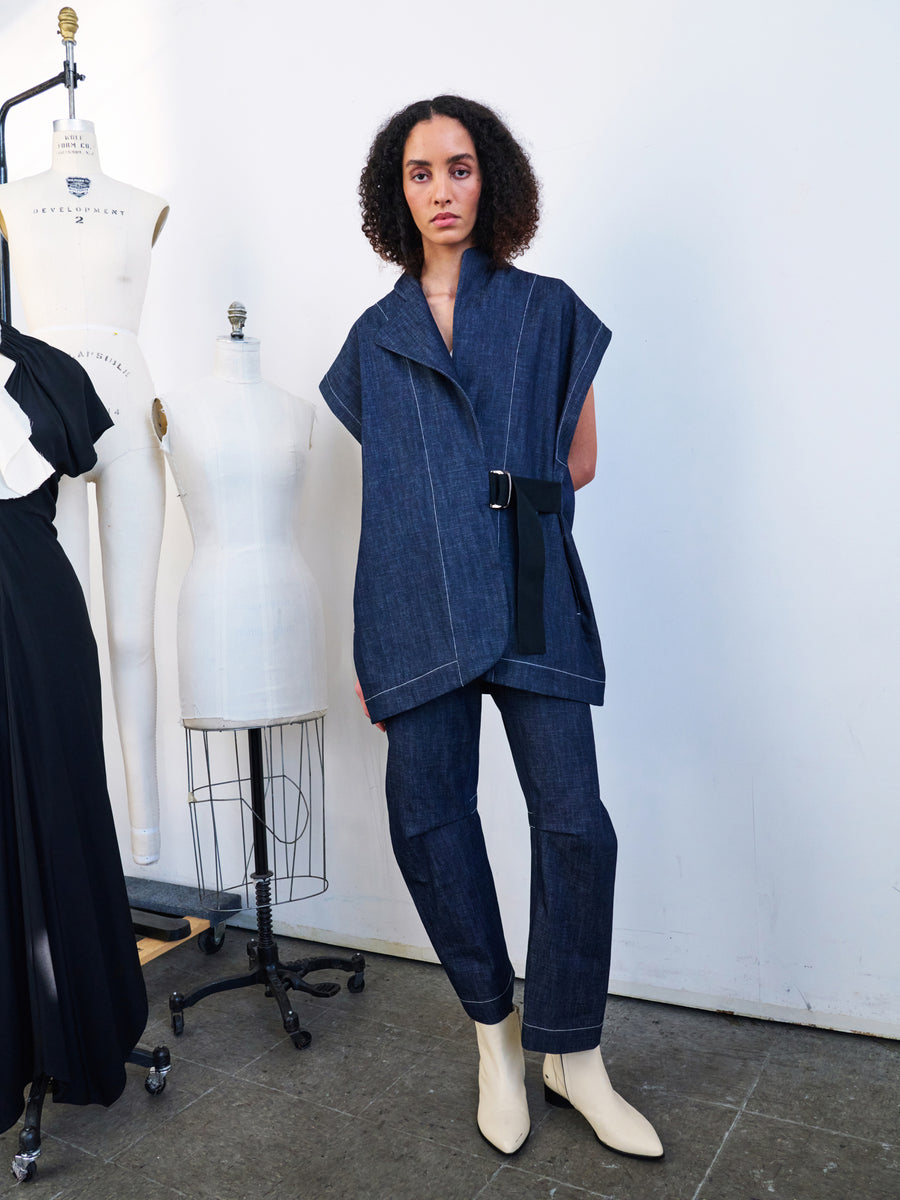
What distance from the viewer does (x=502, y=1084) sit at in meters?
1.56

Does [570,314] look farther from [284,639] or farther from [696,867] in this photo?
[696,867]

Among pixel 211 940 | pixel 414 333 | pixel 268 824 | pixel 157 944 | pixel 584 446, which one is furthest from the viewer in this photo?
pixel 268 824

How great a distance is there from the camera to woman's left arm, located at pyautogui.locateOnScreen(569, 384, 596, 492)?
1.64 meters

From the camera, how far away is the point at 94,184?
190 cm

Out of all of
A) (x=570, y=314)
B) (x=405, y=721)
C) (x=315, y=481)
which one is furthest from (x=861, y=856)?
(x=315, y=481)

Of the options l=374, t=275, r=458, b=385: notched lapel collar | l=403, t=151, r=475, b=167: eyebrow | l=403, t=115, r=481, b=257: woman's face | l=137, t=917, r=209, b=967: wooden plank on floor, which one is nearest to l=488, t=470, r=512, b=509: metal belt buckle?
l=374, t=275, r=458, b=385: notched lapel collar

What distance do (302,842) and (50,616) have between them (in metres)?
1.17

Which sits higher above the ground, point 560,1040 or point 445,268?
point 445,268

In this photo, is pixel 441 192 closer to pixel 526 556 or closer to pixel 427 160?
pixel 427 160

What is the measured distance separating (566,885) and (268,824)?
1.28 m

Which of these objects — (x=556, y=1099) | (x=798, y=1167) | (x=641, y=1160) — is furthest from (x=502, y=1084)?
(x=798, y=1167)

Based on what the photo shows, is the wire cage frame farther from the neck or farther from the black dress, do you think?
the neck

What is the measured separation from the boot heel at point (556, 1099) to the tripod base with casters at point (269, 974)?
0.56 m

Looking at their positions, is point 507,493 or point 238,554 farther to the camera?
point 238,554
